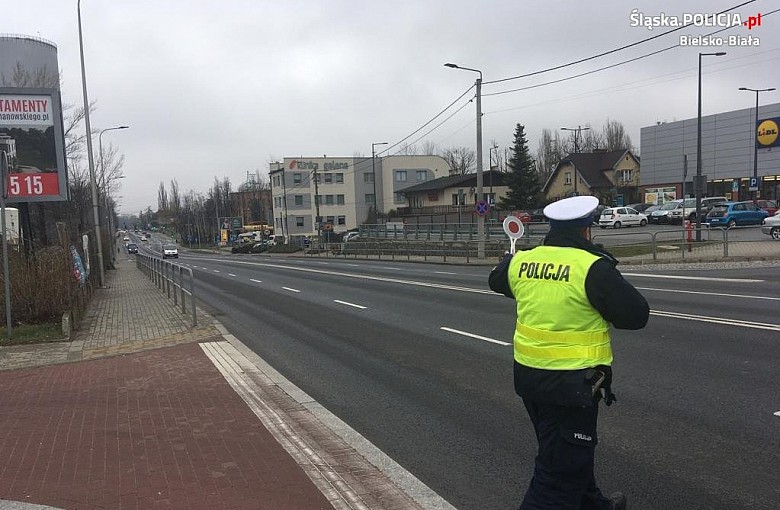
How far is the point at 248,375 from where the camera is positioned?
7.48 m

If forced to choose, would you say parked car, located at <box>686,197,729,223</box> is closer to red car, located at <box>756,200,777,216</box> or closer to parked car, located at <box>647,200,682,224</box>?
parked car, located at <box>647,200,682,224</box>

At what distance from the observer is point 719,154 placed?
5491 centimetres

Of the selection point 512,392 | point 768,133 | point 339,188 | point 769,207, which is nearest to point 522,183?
point 768,133

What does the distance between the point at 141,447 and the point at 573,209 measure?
3896 mm

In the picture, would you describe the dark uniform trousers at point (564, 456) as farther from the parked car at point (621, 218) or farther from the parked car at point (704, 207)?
the parked car at point (621, 218)

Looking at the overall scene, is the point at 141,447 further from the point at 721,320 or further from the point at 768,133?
the point at 768,133

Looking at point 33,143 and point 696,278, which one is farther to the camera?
point 696,278

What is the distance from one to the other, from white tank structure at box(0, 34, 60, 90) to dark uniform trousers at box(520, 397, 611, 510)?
113 feet

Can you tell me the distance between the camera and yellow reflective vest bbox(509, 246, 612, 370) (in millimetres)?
2855

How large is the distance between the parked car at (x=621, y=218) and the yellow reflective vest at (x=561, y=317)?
41.9 metres

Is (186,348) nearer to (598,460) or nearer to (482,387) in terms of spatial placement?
(482,387)

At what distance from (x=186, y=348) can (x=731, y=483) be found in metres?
7.76

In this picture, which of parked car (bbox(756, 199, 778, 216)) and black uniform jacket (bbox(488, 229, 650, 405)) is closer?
black uniform jacket (bbox(488, 229, 650, 405))

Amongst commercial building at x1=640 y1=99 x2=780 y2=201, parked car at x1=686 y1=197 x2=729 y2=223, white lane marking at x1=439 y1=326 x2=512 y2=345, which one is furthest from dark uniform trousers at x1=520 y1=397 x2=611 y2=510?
commercial building at x1=640 y1=99 x2=780 y2=201
